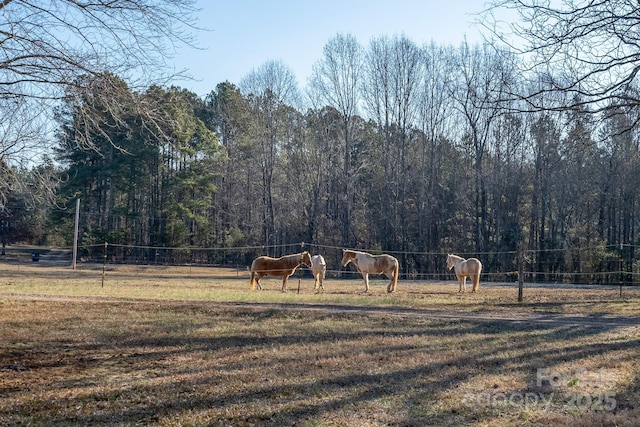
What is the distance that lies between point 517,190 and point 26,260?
133 feet

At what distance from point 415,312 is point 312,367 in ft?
22.3

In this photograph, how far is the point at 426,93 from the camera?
3912 centimetres

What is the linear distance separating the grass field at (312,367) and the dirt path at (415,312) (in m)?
0.10

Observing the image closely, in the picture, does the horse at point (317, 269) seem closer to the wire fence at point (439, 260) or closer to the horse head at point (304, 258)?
the horse head at point (304, 258)

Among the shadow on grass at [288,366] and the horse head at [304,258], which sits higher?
the horse head at [304,258]

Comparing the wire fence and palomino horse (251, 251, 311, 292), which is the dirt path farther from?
palomino horse (251, 251, 311, 292)

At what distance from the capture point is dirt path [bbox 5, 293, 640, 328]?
1137 centimetres

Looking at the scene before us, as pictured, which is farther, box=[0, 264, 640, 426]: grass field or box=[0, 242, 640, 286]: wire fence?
box=[0, 242, 640, 286]: wire fence

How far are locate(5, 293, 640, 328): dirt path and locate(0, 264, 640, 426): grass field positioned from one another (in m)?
0.10

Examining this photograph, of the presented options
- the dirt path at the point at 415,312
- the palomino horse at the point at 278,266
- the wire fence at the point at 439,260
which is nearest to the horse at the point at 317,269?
the palomino horse at the point at 278,266

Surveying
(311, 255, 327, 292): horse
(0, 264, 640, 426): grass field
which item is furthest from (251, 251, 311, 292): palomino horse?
(0, 264, 640, 426): grass field

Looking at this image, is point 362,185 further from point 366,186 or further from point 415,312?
point 415,312

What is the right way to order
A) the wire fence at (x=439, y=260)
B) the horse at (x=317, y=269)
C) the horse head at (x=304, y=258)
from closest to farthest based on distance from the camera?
the horse at (x=317, y=269)
the horse head at (x=304, y=258)
the wire fence at (x=439, y=260)

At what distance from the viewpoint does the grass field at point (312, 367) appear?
4656 mm
